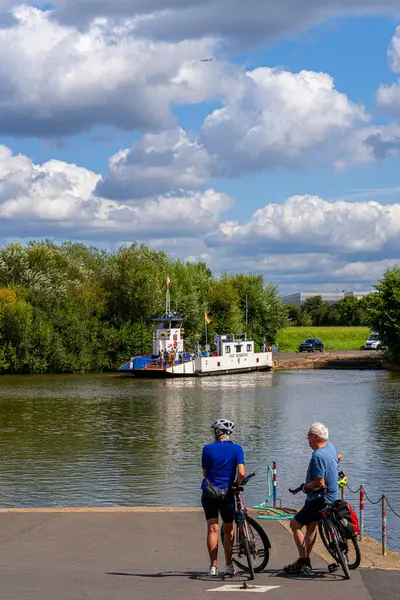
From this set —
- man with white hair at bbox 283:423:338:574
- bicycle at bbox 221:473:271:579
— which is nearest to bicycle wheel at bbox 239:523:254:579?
bicycle at bbox 221:473:271:579

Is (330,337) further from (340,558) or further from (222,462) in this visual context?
(222,462)

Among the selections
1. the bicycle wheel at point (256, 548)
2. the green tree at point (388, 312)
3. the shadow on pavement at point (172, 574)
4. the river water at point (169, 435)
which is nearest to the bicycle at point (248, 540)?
the bicycle wheel at point (256, 548)

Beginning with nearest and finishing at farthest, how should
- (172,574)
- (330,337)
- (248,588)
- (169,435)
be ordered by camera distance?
(248,588)
(172,574)
(169,435)
(330,337)

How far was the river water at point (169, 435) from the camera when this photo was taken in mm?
26250

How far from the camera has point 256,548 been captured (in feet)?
42.8

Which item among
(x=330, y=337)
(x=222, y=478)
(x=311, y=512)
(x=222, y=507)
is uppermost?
(x=330, y=337)

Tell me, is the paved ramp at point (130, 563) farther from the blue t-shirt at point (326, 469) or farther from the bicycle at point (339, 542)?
the blue t-shirt at point (326, 469)

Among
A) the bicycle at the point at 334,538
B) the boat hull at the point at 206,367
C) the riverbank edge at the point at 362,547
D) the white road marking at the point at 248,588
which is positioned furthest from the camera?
the boat hull at the point at 206,367

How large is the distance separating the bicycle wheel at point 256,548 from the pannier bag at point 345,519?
105 cm

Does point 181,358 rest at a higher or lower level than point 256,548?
higher

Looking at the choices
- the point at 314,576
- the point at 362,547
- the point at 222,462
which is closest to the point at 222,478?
the point at 222,462

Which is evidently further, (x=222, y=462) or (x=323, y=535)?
(x=323, y=535)

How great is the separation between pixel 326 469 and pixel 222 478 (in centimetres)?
148

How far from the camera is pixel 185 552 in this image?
14117 mm
